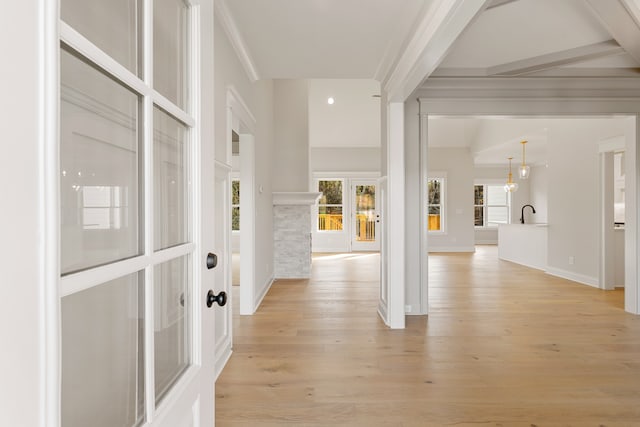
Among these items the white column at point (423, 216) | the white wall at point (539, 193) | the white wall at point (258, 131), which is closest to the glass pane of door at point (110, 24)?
the white wall at point (258, 131)

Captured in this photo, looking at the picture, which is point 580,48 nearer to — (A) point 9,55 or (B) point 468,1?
(B) point 468,1

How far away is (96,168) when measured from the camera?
0.69 metres

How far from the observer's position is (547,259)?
6414mm

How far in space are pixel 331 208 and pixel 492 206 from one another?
542 centimetres

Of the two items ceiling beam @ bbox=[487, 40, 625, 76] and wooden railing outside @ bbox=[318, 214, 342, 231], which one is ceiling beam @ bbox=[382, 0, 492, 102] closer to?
ceiling beam @ bbox=[487, 40, 625, 76]

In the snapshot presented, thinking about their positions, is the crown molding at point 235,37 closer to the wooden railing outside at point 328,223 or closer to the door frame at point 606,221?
the door frame at point 606,221

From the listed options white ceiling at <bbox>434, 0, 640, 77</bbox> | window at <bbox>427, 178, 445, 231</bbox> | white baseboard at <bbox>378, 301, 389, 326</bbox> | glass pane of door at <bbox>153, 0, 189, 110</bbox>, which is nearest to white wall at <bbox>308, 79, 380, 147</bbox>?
window at <bbox>427, 178, 445, 231</bbox>

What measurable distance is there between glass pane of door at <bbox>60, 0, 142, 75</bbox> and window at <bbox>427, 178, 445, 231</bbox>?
32.5 ft

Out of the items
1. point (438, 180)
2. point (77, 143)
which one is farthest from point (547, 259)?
point (77, 143)

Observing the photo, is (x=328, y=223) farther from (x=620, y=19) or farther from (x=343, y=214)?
(x=620, y=19)

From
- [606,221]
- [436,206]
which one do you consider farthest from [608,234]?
[436,206]

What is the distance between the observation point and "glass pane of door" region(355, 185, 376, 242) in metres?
9.96

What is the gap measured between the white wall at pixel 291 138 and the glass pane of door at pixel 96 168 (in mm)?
5390

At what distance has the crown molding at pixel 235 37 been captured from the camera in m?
2.55
